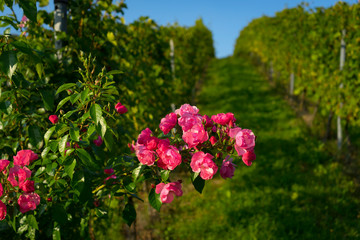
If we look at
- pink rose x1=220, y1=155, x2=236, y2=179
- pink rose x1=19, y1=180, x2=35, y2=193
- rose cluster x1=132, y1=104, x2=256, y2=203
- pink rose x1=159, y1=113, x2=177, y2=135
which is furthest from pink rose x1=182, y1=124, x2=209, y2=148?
pink rose x1=19, y1=180, x2=35, y2=193

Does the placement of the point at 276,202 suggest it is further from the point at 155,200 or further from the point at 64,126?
the point at 64,126

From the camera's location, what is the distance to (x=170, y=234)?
3736 millimetres

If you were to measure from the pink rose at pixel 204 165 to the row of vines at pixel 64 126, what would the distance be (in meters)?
0.14

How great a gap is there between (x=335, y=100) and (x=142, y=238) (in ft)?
14.1

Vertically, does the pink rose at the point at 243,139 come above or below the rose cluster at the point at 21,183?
above

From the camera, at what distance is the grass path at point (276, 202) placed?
3.57 meters

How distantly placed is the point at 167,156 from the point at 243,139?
34 cm

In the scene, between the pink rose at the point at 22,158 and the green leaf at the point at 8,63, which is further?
the pink rose at the point at 22,158

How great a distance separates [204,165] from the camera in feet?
4.23

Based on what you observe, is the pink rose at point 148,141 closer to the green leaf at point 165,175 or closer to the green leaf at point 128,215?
the green leaf at point 165,175

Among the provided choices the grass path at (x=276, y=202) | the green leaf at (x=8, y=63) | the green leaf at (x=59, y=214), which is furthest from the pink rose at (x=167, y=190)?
the grass path at (x=276, y=202)

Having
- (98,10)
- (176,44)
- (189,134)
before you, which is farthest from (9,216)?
(176,44)

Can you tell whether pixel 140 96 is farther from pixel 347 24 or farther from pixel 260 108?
pixel 260 108

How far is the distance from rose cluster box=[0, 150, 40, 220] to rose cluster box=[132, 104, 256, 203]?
1.88ft
